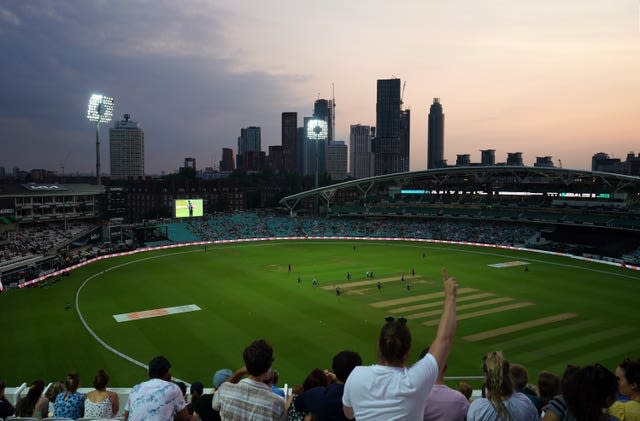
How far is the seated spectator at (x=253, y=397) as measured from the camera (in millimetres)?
5195

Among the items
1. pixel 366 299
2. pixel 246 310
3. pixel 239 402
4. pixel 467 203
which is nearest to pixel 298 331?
pixel 246 310

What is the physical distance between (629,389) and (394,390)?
11.4 ft

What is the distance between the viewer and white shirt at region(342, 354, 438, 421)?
4.20m

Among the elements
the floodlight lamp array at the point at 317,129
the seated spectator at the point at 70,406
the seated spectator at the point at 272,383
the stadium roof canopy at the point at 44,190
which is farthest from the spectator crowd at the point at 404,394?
the floodlight lamp array at the point at 317,129

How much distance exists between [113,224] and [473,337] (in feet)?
194

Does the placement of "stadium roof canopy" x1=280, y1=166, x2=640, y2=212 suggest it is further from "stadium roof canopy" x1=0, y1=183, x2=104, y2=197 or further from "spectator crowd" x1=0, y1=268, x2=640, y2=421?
"spectator crowd" x1=0, y1=268, x2=640, y2=421

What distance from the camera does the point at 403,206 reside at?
9969 cm

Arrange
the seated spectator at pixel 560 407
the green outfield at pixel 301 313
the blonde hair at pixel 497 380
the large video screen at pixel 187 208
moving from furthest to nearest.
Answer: the large video screen at pixel 187 208, the green outfield at pixel 301 313, the blonde hair at pixel 497 380, the seated spectator at pixel 560 407

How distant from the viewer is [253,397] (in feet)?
17.1

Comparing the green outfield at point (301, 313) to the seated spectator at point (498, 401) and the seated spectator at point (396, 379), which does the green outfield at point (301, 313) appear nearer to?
the seated spectator at point (498, 401)

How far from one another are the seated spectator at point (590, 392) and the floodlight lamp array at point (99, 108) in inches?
3328

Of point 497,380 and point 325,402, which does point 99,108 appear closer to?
point 325,402

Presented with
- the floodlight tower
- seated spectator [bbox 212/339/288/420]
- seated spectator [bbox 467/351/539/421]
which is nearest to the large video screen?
the floodlight tower

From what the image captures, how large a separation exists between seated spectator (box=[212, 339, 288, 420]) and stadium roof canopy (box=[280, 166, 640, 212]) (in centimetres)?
7669
